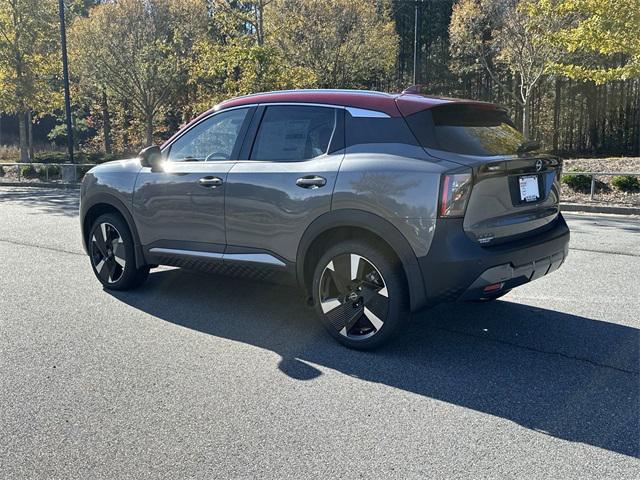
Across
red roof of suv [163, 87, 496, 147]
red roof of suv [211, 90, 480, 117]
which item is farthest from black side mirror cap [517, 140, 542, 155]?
red roof of suv [211, 90, 480, 117]

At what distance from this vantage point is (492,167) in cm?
403

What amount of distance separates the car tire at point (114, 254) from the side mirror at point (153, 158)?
2.35 feet

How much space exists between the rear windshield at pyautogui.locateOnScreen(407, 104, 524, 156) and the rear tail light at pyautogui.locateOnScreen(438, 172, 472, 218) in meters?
0.28

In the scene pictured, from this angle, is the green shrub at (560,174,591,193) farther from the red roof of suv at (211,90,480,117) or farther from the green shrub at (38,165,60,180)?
the green shrub at (38,165,60,180)

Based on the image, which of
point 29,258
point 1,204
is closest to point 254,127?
point 29,258

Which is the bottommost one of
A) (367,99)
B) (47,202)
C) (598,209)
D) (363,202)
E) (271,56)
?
(598,209)

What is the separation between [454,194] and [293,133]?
149 centimetres

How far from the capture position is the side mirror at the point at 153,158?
5.48 metres

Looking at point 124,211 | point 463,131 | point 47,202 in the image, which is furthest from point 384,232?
point 47,202

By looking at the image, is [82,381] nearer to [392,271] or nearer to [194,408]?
[194,408]

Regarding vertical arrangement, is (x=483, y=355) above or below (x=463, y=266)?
below

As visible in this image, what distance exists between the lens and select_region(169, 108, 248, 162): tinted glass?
17.0ft

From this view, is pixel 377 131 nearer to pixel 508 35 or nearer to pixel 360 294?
pixel 360 294

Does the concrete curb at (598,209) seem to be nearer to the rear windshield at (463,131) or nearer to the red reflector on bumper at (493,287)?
the rear windshield at (463,131)
